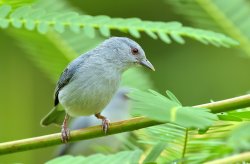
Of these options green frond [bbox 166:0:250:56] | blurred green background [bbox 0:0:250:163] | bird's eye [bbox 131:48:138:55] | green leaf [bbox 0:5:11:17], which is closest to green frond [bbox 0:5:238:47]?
green leaf [bbox 0:5:11:17]

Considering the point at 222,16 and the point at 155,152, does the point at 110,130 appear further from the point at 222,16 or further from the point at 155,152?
the point at 222,16

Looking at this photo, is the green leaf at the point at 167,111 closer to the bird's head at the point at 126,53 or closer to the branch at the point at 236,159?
the branch at the point at 236,159

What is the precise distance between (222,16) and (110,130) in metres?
1.01

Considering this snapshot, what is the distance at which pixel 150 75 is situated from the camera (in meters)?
4.48

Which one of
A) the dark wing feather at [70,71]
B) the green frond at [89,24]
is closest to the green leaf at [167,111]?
the green frond at [89,24]

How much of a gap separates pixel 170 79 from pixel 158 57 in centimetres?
29

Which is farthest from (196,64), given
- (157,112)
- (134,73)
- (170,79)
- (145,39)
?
(157,112)

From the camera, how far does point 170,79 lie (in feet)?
13.4

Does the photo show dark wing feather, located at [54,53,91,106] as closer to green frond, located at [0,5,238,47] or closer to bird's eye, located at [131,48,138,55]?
bird's eye, located at [131,48,138,55]

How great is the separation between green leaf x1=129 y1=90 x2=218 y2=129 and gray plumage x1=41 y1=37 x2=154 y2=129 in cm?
131

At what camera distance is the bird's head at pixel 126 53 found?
2621 mm

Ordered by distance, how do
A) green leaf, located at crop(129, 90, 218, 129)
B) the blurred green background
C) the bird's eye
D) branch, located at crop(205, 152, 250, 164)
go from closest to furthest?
green leaf, located at crop(129, 90, 218, 129)
branch, located at crop(205, 152, 250, 164)
the bird's eye
the blurred green background

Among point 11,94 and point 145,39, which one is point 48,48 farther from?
point 145,39

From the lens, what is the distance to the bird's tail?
2.71 metres
